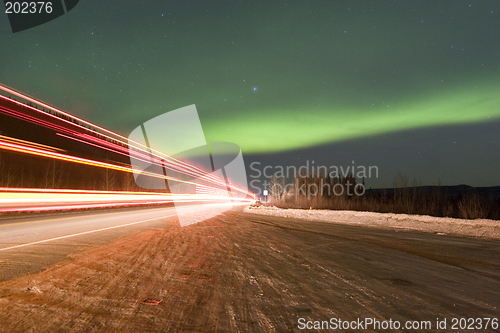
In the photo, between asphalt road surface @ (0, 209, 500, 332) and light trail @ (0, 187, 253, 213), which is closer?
asphalt road surface @ (0, 209, 500, 332)

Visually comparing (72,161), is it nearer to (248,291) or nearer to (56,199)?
(56,199)

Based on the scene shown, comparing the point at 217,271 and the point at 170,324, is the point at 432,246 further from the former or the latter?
the point at 170,324

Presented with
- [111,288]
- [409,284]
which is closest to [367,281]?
[409,284]

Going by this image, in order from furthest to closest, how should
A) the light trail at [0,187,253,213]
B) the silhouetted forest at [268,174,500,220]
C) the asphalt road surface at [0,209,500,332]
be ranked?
the silhouetted forest at [268,174,500,220]
the light trail at [0,187,253,213]
the asphalt road surface at [0,209,500,332]

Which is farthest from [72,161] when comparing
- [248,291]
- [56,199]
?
[248,291]

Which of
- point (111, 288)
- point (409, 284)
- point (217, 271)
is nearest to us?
point (111, 288)

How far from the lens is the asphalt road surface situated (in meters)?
3.34

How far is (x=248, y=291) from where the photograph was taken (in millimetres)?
4359

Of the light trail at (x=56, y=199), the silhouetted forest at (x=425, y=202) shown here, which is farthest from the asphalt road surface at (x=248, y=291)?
the silhouetted forest at (x=425, y=202)

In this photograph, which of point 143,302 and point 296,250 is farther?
point 296,250

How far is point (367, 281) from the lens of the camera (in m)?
4.93

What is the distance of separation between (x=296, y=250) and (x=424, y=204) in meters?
22.2

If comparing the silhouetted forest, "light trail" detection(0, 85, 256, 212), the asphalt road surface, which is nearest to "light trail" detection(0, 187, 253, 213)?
"light trail" detection(0, 85, 256, 212)

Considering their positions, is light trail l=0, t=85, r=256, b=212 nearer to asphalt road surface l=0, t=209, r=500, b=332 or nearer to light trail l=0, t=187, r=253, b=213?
light trail l=0, t=187, r=253, b=213
